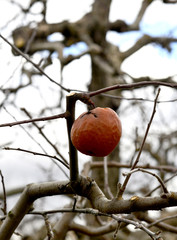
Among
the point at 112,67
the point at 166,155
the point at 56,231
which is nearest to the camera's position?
the point at 56,231

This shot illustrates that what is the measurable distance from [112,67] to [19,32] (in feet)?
3.79

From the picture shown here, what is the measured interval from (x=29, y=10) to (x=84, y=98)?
2.00 metres

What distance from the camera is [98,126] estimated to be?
2.15ft

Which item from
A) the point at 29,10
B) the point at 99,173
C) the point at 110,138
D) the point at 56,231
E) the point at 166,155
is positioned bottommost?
the point at 166,155

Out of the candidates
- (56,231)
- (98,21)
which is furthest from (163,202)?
(98,21)

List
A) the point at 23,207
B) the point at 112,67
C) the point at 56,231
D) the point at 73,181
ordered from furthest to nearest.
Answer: the point at 112,67
the point at 56,231
the point at 23,207
the point at 73,181

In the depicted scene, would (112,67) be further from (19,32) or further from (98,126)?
(98,126)

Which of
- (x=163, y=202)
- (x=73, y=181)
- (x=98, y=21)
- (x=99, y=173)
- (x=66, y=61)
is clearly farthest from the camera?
(x=98, y=21)

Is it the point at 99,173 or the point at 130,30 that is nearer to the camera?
the point at 99,173

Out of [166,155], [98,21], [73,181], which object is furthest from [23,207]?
[166,155]

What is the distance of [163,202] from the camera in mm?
603

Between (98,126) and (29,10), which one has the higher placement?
(29,10)

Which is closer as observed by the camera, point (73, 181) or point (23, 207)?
point (73, 181)

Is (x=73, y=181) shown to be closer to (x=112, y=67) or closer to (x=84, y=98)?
(x=84, y=98)
